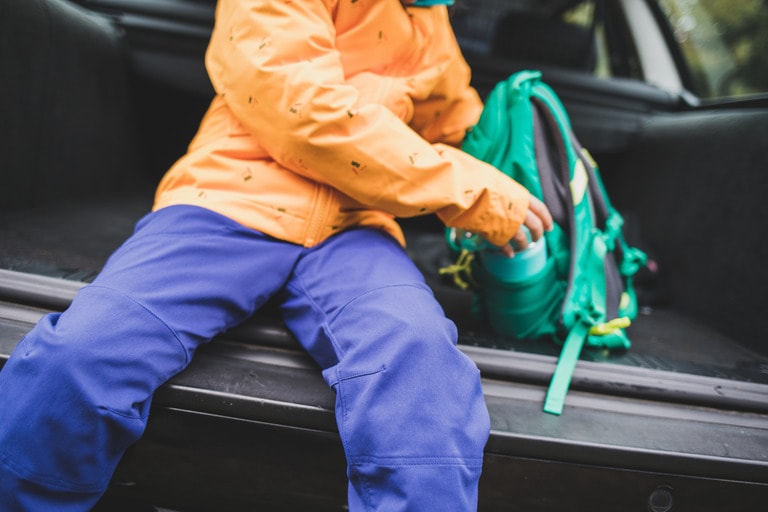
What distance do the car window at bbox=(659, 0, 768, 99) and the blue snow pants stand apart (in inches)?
61.0

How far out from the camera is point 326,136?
25.6 inches

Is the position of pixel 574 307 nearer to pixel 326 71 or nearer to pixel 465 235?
pixel 465 235

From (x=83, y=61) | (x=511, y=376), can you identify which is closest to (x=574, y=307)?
(x=511, y=376)

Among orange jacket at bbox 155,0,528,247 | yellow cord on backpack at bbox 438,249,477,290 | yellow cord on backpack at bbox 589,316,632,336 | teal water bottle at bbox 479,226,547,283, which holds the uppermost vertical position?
orange jacket at bbox 155,0,528,247

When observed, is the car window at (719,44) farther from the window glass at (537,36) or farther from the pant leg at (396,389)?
the pant leg at (396,389)

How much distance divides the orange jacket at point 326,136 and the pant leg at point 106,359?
0.10 m

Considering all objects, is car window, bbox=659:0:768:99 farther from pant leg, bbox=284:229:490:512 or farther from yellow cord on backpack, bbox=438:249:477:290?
pant leg, bbox=284:229:490:512

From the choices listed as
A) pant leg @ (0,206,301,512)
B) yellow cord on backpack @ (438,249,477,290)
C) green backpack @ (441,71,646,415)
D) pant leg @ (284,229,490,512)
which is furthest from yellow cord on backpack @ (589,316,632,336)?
pant leg @ (0,206,301,512)

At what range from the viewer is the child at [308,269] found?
0.51 meters

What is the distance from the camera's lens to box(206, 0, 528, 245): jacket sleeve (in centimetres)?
65

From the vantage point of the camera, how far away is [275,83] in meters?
0.65

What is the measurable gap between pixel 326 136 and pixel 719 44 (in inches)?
65.2

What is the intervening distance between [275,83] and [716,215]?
1.07 m

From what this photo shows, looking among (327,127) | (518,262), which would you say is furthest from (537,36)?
(327,127)
